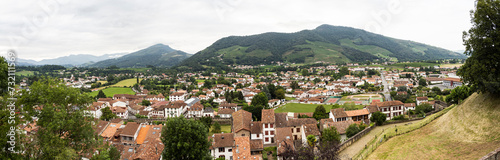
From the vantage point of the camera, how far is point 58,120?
32.5ft

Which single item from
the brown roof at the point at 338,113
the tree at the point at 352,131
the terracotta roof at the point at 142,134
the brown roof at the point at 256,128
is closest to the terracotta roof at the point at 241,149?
the brown roof at the point at 256,128

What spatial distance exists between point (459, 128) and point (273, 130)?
722 inches

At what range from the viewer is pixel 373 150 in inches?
765

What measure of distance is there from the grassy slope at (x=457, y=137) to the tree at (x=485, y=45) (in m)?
1.68

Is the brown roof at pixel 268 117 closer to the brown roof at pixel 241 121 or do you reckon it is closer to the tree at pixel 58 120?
the brown roof at pixel 241 121

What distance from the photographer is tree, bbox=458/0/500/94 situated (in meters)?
14.0

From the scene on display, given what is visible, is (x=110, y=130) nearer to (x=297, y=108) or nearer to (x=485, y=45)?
(x=297, y=108)

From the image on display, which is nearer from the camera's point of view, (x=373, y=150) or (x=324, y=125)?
(x=373, y=150)

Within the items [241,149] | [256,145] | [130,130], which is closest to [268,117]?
[256,145]

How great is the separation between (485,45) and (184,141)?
19819mm

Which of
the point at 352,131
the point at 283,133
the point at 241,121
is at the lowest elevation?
the point at 283,133

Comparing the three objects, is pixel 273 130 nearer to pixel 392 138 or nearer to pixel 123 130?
pixel 392 138

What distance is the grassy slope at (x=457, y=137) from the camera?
13227 millimetres

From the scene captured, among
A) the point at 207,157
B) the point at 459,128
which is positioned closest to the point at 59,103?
the point at 207,157
